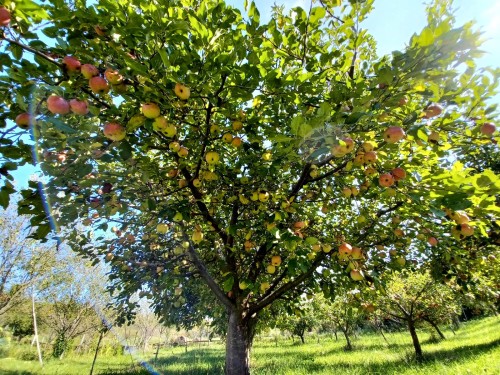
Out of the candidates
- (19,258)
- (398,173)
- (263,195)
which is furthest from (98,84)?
(19,258)

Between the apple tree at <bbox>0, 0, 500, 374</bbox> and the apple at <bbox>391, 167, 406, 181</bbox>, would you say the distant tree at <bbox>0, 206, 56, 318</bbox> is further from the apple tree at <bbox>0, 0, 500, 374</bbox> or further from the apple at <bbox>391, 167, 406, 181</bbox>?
the apple at <bbox>391, 167, 406, 181</bbox>

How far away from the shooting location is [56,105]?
2.03 meters

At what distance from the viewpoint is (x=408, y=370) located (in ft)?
36.0

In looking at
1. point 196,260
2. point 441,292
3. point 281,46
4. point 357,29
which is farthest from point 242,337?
point 441,292

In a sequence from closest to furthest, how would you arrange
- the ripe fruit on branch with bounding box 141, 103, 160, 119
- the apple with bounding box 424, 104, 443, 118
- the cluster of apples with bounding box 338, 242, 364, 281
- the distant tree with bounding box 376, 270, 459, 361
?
the ripe fruit on branch with bounding box 141, 103, 160, 119 → the apple with bounding box 424, 104, 443, 118 → the cluster of apples with bounding box 338, 242, 364, 281 → the distant tree with bounding box 376, 270, 459, 361

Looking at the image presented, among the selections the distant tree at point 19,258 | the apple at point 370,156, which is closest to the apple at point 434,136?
the apple at point 370,156

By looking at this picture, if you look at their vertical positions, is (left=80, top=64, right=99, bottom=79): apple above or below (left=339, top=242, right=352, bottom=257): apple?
above

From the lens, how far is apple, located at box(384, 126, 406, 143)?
7.46 feet

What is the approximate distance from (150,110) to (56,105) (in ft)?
2.13

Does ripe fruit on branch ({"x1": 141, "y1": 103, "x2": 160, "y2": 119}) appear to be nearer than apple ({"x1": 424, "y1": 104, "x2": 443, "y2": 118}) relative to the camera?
Yes

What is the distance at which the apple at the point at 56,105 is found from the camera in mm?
2031

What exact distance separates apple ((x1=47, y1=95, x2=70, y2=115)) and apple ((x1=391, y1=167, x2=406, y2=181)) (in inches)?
116

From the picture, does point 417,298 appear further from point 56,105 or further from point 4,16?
point 4,16

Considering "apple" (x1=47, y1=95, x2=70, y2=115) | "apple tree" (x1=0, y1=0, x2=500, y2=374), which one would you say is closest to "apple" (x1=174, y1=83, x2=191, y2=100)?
"apple tree" (x1=0, y1=0, x2=500, y2=374)
